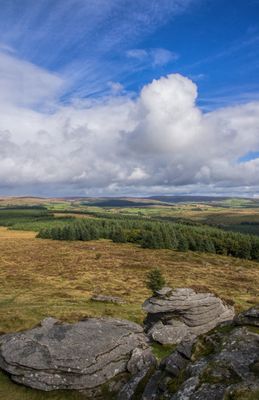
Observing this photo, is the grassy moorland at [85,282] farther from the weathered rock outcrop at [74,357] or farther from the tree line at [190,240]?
the tree line at [190,240]

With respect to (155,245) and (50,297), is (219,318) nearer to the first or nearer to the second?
(50,297)

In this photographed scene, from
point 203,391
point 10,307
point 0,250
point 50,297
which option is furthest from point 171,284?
point 0,250

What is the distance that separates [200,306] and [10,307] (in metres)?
21.2

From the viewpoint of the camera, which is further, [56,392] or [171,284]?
[171,284]

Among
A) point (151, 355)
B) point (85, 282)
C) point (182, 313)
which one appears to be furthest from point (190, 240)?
point (151, 355)

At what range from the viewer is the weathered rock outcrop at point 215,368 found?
369 inches

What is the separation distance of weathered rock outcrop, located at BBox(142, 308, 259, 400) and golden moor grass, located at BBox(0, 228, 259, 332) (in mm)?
20149

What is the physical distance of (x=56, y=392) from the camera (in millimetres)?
17156

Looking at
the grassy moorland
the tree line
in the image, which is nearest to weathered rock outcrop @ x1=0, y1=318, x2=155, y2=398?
the grassy moorland

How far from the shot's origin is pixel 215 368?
34.8 feet

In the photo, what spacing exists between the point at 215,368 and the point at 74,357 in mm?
9859

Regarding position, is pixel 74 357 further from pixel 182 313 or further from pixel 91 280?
pixel 91 280


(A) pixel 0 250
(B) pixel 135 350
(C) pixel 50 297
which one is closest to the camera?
(B) pixel 135 350

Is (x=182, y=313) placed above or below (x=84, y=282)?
above
